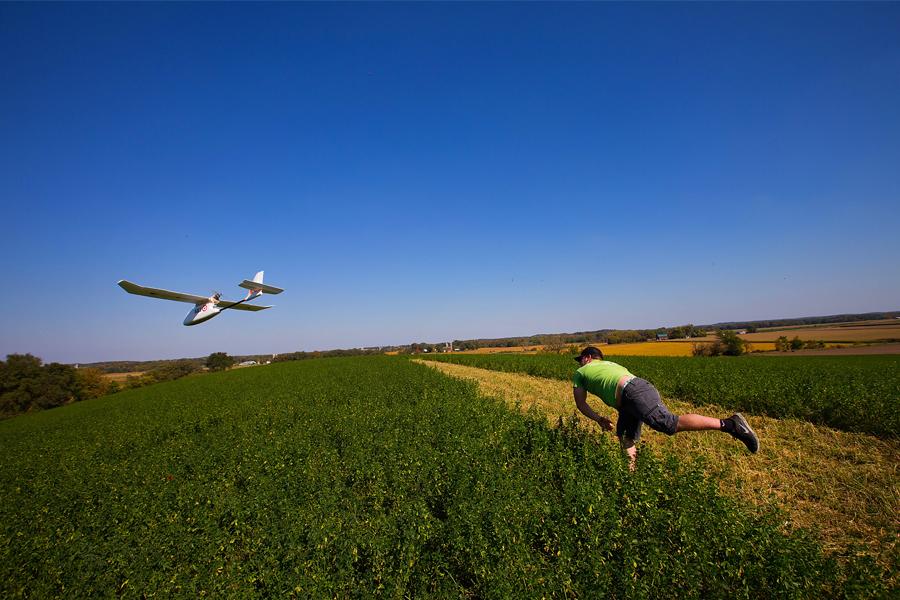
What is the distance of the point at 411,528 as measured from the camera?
3.62 metres

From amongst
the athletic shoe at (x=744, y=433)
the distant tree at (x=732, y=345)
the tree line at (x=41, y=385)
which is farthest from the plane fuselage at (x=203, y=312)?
the tree line at (x=41, y=385)

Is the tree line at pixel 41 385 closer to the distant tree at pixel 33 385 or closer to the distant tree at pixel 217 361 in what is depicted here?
the distant tree at pixel 33 385

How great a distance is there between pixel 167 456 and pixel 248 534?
459cm

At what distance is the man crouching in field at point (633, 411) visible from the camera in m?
4.76

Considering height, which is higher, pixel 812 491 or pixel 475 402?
pixel 475 402

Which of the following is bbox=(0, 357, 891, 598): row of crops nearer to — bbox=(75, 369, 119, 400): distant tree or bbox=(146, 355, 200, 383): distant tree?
bbox=(75, 369, 119, 400): distant tree

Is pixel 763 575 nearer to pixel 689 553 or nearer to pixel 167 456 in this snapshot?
pixel 689 553

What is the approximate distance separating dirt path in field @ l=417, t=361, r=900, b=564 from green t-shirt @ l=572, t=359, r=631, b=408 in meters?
1.50

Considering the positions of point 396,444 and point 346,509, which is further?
point 396,444

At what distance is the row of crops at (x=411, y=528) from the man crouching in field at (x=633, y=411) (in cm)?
43

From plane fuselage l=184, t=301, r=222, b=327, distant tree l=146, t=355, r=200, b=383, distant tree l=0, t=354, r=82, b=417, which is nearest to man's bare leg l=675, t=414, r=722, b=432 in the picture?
plane fuselage l=184, t=301, r=222, b=327

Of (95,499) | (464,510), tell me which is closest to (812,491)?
(464,510)

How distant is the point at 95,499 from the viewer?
6184mm

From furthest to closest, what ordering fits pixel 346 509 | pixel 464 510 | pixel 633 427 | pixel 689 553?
pixel 633 427, pixel 346 509, pixel 464 510, pixel 689 553
